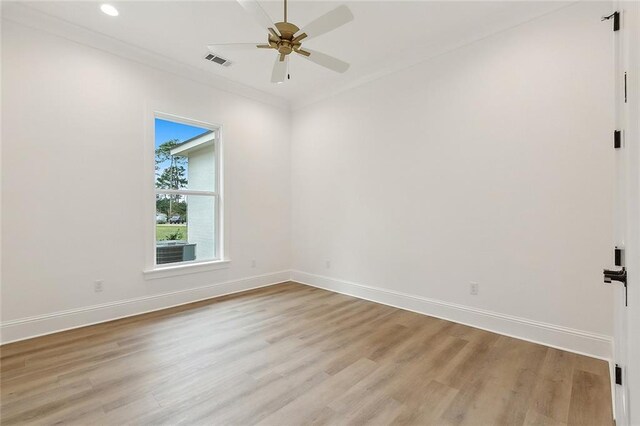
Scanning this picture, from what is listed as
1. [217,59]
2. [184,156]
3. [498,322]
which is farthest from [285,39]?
[498,322]

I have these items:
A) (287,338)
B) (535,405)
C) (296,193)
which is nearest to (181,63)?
(296,193)

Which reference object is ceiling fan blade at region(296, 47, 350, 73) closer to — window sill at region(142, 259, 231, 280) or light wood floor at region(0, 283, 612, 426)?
light wood floor at region(0, 283, 612, 426)

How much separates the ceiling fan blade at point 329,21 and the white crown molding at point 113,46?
2494mm

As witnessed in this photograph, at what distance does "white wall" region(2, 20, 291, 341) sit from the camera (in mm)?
2828

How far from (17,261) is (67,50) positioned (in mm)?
2234

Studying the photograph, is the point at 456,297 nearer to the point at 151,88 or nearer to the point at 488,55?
the point at 488,55

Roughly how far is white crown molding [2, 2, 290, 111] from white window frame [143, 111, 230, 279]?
0.60m

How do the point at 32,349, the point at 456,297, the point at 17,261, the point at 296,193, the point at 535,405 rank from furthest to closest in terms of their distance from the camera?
the point at 296,193 → the point at 456,297 → the point at 17,261 → the point at 32,349 → the point at 535,405

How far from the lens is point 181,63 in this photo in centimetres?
389

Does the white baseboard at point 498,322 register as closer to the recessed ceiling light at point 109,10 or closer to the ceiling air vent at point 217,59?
the ceiling air vent at point 217,59

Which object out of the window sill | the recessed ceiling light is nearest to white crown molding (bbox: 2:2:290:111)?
the recessed ceiling light

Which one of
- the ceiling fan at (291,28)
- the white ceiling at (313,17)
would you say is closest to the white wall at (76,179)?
the white ceiling at (313,17)

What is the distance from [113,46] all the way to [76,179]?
5.25 ft

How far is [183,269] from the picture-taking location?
3.98m
